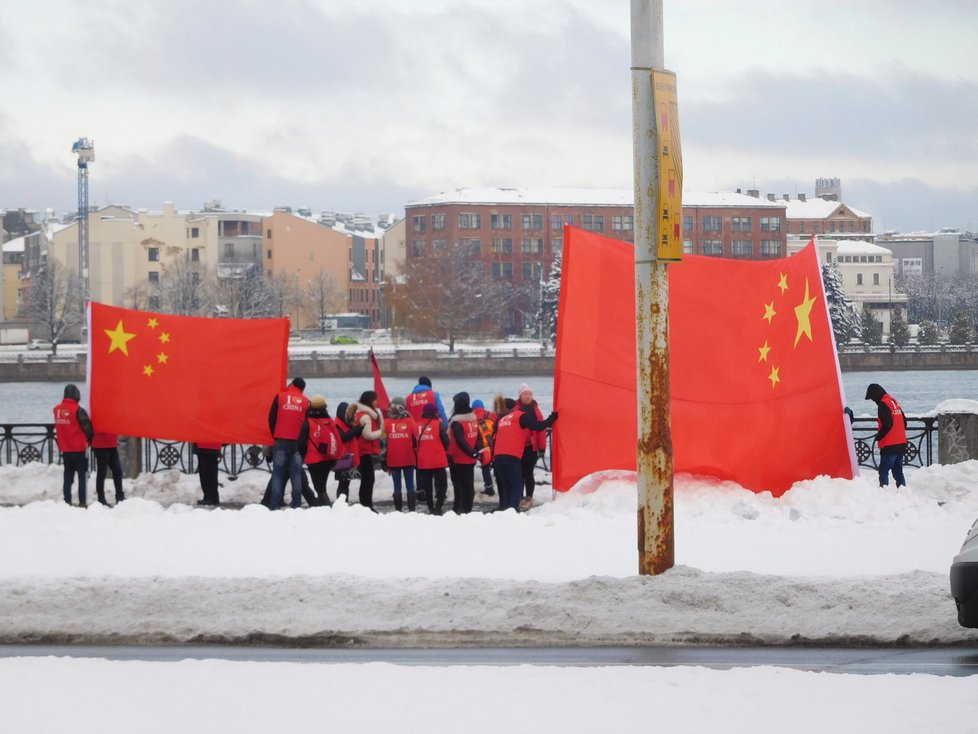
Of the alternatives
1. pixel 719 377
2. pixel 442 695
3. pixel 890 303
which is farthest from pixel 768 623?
pixel 890 303

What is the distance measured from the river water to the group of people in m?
51.5

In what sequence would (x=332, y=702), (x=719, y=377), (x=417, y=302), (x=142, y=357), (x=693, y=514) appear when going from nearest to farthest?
(x=332, y=702) < (x=693, y=514) < (x=719, y=377) < (x=142, y=357) < (x=417, y=302)

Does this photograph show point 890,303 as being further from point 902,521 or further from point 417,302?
point 902,521

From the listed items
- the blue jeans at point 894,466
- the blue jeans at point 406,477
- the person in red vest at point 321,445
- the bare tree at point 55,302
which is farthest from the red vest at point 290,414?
the bare tree at point 55,302

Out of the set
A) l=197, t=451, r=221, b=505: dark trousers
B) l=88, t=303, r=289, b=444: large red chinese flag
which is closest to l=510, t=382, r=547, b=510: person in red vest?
l=88, t=303, r=289, b=444: large red chinese flag

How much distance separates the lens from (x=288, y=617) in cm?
1043

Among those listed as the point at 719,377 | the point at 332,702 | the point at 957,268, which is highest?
the point at 957,268

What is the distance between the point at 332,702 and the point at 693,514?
8.62 m

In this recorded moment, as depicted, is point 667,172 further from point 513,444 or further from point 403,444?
point 403,444

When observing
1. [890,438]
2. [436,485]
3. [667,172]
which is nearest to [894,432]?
[890,438]

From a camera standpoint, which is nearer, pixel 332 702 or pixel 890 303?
pixel 332 702

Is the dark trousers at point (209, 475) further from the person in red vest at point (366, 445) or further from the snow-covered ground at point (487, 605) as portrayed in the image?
the snow-covered ground at point (487, 605)

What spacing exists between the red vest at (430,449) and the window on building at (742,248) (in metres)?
124

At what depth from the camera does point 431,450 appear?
1839 centimetres
